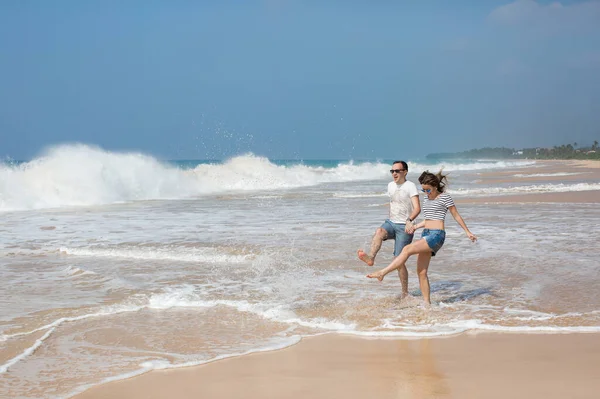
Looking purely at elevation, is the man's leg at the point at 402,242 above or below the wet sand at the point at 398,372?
above

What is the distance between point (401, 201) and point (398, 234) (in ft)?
1.32

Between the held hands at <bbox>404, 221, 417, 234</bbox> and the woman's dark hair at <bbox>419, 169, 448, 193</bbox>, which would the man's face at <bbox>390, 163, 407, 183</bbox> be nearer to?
the woman's dark hair at <bbox>419, 169, 448, 193</bbox>

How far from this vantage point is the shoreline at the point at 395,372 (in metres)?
4.68

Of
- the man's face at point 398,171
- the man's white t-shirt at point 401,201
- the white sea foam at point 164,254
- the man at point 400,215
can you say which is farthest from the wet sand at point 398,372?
the white sea foam at point 164,254

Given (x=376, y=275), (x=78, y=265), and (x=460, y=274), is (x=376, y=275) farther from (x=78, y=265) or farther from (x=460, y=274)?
(x=78, y=265)

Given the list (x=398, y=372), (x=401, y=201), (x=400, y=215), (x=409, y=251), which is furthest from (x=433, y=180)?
(x=398, y=372)

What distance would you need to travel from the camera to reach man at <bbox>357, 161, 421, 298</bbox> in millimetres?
7500

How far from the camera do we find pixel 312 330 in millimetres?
6512

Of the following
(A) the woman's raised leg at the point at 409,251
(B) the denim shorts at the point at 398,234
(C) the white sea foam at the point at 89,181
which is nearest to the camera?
(A) the woman's raised leg at the point at 409,251

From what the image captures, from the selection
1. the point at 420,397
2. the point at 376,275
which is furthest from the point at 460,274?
the point at 420,397

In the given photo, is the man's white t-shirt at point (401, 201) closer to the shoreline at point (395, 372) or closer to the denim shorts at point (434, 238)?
the denim shorts at point (434, 238)

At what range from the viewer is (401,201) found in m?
7.62

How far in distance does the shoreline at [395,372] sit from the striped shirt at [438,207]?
153 centimetres

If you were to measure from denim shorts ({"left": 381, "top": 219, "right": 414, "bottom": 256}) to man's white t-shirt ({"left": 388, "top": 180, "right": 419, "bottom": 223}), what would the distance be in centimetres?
6
